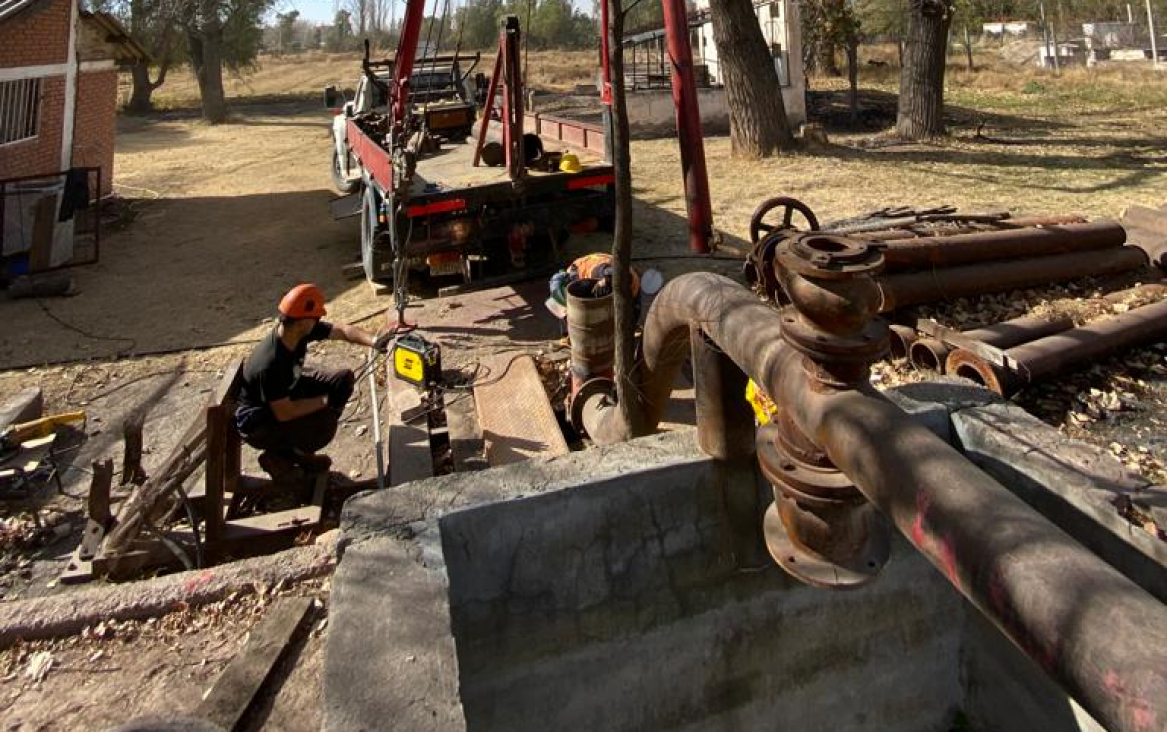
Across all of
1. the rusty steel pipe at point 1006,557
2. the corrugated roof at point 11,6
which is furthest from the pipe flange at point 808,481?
the corrugated roof at point 11,6

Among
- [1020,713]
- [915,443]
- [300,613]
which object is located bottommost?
[1020,713]

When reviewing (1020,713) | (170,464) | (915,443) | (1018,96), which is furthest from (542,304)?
(1018,96)

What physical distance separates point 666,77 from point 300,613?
2108 centimetres

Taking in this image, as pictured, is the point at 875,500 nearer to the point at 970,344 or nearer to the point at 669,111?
the point at 970,344

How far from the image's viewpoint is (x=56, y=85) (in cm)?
1321

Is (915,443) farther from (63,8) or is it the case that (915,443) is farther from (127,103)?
(127,103)

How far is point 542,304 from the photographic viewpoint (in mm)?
7438

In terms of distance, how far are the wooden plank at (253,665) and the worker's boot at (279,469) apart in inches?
89.9

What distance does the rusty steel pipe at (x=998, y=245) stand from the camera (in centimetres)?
591

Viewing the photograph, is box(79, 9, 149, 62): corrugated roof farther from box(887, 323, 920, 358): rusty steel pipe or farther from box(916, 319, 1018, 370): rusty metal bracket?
box(916, 319, 1018, 370): rusty metal bracket

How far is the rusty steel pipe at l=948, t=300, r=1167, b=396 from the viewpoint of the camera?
15.4 ft

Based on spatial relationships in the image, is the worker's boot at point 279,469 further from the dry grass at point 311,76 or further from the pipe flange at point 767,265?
the dry grass at point 311,76

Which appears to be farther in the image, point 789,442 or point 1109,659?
point 789,442

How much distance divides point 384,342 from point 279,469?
108cm
